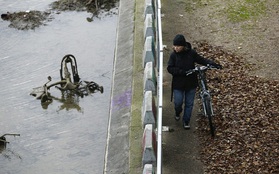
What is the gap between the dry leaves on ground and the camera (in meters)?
11.2

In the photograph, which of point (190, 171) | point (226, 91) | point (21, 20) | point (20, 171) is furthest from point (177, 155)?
point (21, 20)

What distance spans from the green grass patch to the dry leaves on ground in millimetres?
3046

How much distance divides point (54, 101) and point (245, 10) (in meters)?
6.08

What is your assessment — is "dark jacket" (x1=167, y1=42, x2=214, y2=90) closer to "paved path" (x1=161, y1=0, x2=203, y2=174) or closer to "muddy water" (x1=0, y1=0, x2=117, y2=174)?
"paved path" (x1=161, y1=0, x2=203, y2=174)

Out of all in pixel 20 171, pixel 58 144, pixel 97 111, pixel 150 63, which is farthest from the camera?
pixel 97 111

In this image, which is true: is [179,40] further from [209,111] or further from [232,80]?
[232,80]

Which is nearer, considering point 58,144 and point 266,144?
point 266,144

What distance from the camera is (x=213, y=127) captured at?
12.0 metres

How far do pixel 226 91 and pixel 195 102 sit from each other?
843 millimetres

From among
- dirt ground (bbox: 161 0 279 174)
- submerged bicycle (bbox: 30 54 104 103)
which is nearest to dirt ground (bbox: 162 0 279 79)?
dirt ground (bbox: 161 0 279 174)

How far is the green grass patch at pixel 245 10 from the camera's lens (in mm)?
17781

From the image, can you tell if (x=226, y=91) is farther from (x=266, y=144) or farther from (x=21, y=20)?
(x=21, y=20)

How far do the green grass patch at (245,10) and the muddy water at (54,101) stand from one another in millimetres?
3990

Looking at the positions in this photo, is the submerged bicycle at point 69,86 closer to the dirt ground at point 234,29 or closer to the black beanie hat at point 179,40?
the dirt ground at point 234,29
